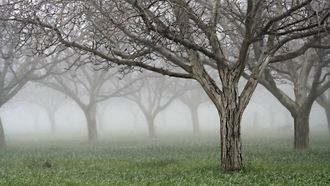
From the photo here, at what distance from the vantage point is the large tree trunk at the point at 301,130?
24016 millimetres

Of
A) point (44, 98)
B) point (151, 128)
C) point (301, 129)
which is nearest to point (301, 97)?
point (301, 129)

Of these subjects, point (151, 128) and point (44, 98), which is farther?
point (44, 98)

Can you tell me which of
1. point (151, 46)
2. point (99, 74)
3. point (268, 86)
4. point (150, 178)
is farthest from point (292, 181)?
point (99, 74)

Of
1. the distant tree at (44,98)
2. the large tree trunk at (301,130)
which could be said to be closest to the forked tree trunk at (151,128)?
the distant tree at (44,98)

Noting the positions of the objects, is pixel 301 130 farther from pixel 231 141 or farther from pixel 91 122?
pixel 91 122

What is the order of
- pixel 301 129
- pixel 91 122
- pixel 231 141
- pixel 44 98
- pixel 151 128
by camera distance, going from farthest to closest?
1. pixel 44 98
2. pixel 151 128
3. pixel 91 122
4. pixel 301 129
5. pixel 231 141

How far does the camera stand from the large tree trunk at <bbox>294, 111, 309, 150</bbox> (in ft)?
78.8

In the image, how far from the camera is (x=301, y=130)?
951 inches

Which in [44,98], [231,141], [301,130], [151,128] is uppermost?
[44,98]

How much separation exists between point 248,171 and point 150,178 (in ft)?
11.2

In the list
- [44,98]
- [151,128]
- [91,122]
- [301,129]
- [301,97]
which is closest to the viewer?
[301,129]

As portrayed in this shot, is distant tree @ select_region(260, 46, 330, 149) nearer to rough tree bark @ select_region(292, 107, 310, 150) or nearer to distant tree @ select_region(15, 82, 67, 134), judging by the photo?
rough tree bark @ select_region(292, 107, 310, 150)

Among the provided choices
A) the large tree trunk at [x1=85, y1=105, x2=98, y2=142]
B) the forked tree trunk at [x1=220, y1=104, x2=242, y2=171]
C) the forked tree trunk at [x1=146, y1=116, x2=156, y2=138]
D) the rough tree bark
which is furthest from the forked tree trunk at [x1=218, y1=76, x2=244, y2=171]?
the forked tree trunk at [x1=146, y1=116, x2=156, y2=138]

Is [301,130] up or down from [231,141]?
up
